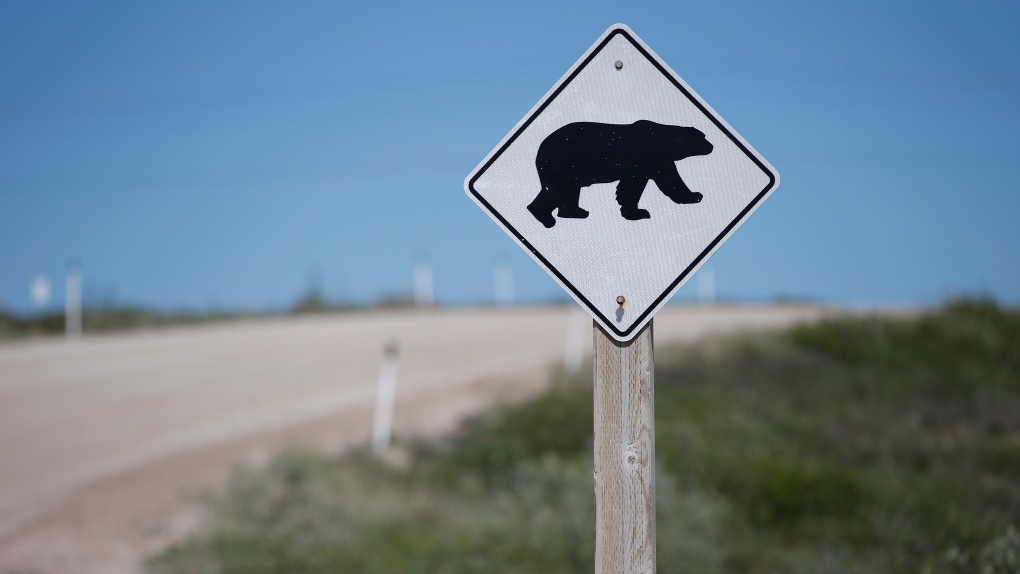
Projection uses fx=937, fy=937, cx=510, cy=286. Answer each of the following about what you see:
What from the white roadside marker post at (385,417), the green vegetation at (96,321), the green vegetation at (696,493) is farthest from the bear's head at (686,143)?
the green vegetation at (96,321)

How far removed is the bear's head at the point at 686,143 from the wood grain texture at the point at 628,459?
58 centimetres

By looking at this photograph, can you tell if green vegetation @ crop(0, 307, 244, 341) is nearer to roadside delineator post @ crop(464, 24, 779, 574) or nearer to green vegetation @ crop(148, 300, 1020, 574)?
green vegetation @ crop(148, 300, 1020, 574)

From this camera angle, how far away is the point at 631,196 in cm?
299

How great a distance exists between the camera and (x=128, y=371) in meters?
17.7

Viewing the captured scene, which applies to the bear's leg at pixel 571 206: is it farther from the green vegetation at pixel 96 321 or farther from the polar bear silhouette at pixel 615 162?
the green vegetation at pixel 96 321

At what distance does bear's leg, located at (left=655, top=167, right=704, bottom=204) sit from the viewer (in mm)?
2988

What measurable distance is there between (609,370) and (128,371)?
653 inches

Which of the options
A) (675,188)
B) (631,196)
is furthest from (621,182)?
(675,188)

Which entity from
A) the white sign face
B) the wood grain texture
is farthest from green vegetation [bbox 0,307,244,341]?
the wood grain texture

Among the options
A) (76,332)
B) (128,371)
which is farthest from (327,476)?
(76,332)

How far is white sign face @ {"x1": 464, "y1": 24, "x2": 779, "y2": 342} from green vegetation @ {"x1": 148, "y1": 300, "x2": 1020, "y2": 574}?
4052 millimetres

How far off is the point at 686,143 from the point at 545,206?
50cm

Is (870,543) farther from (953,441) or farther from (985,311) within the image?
(985,311)

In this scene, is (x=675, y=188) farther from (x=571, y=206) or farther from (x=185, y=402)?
(x=185, y=402)
